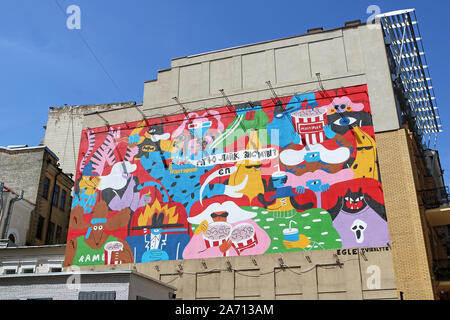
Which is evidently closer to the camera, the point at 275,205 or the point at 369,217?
the point at 369,217

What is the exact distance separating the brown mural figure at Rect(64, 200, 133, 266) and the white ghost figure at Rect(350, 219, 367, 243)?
43.1ft

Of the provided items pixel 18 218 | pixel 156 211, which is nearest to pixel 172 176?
pixel 156 211

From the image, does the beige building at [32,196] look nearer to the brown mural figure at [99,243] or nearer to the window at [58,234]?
the window at [58,234]

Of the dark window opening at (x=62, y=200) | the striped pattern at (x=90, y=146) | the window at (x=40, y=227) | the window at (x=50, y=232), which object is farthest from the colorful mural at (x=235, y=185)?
the dark window opening at (x=62, y=200)

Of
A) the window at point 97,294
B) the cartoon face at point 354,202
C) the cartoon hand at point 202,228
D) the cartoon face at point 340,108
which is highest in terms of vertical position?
the cartoon face at point 340,108

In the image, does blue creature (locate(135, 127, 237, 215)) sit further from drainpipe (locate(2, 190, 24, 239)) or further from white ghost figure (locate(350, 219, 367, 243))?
drainpipe (locate(2, 190, 24, 239))

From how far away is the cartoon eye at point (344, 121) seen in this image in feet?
83.8

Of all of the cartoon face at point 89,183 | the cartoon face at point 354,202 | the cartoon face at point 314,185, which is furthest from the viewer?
the cartoon face at point 89,183

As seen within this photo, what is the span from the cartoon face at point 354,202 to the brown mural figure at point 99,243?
13025mm

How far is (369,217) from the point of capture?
23.2 meters

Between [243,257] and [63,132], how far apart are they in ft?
90.5

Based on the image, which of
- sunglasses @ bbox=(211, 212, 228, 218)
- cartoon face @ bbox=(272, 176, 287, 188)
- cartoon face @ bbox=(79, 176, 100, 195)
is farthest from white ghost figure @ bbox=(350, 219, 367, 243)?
cartoon face @ bbox=(79, 176, 100, 195)

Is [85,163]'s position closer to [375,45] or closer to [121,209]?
[121,209]

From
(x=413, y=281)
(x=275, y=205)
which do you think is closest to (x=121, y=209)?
(x=275, y=205)
